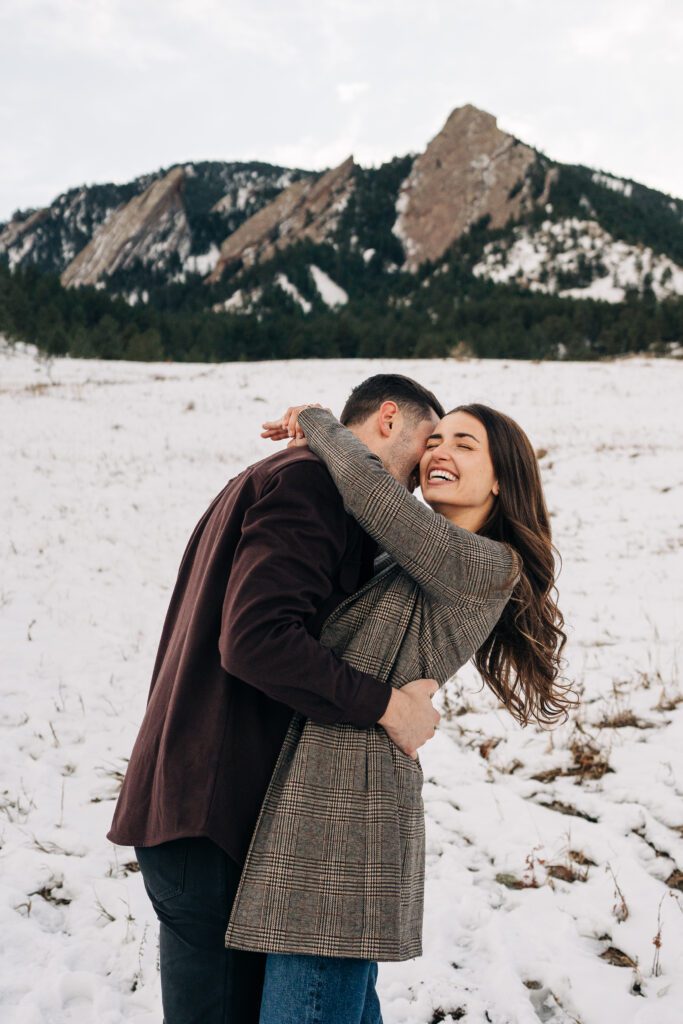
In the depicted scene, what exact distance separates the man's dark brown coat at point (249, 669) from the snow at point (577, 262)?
84298mm

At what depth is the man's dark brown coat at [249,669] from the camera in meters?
1.44

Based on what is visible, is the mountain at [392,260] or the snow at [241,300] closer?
the mountain at [392,260]

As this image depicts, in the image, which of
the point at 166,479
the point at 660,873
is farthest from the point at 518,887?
the point at 166,479

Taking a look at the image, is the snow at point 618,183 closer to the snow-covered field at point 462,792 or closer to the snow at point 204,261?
the snow at point 204,261

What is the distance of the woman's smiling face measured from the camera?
1.98 m

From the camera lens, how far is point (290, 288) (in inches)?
4380

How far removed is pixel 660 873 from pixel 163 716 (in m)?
2.97

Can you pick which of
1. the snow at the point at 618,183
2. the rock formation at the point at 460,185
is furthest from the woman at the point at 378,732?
the snow at the point at 618,183

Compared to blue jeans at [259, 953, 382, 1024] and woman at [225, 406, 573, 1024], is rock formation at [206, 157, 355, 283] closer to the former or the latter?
woman at [225, 406, 573, 1024]

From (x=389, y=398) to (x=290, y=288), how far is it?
4558 inches

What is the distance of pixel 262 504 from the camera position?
1.54 metres

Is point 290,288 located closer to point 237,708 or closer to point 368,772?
point 237,708

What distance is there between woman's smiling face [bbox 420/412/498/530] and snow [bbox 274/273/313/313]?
360ft

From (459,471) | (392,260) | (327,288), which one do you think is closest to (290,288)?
(327,288)
